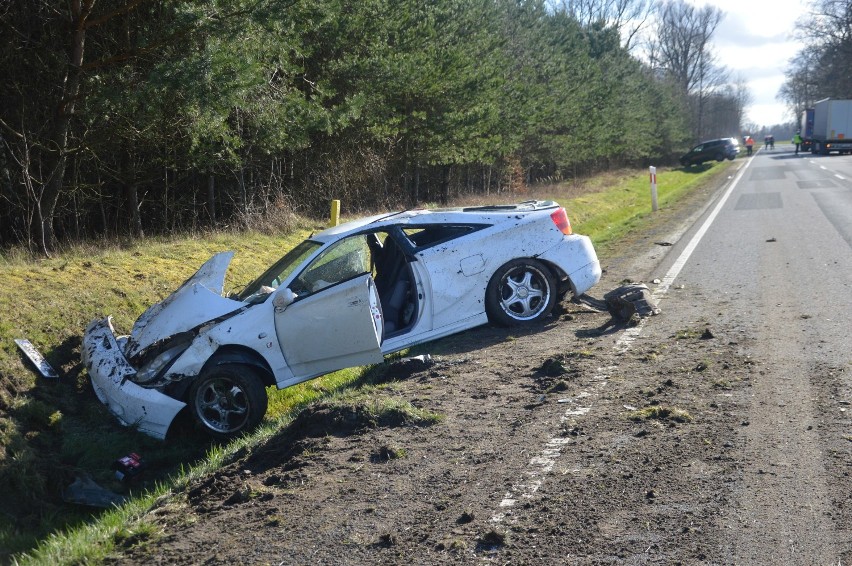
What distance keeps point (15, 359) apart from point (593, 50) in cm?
4757

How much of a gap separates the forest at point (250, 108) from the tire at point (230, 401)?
568 centimetres

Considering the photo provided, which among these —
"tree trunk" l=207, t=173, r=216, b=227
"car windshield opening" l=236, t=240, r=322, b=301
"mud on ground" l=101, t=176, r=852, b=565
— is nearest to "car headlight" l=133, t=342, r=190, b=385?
"car windshield opening" l=236, t=240, r=322, b=301

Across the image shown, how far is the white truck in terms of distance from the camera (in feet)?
174

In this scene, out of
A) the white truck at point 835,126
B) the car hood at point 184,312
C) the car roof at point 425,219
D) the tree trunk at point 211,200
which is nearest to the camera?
the car hood at point 184,312

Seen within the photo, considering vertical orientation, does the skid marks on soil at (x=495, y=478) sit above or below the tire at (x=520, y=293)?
below

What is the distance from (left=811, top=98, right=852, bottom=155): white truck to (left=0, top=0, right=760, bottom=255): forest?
27.4 meters

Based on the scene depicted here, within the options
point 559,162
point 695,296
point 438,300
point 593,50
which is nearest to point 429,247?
point 438,300

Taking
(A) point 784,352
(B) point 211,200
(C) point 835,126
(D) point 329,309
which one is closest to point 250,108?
(B) point 211,200

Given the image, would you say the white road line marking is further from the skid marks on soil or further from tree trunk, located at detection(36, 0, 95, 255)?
tree trunk, located at detection(36, 0, 95, 255)

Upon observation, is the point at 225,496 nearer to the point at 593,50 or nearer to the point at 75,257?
the point at 75,257

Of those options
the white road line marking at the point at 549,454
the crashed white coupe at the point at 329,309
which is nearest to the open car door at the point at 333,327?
the crashed white coupe at the point at 329,309

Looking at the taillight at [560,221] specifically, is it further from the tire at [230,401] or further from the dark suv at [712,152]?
the dark suv at [712,152]

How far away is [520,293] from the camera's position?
28.6 ft

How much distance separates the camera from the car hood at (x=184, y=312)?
7105mm
